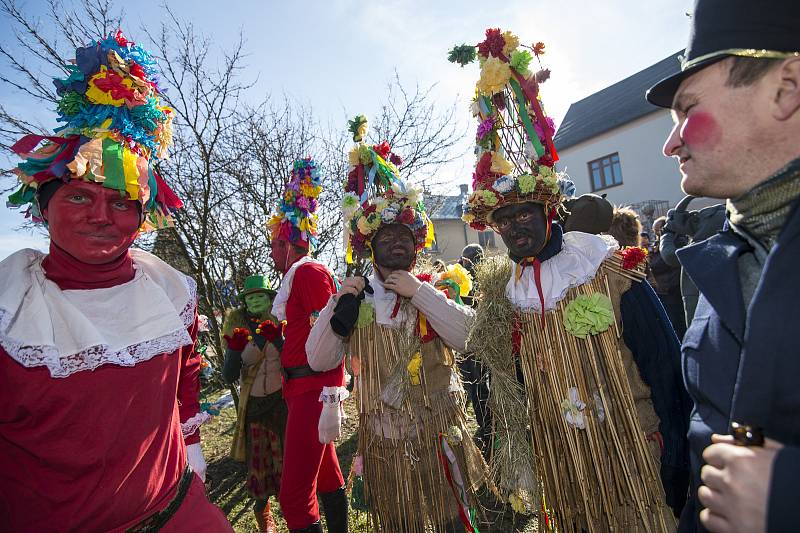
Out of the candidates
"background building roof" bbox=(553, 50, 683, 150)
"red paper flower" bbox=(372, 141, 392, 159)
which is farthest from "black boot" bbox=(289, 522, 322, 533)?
"background building roof" bbox=(553, 50, 683, 150)

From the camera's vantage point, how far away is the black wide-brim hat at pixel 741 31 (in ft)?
3.42

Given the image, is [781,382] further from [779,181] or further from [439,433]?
[439,433]

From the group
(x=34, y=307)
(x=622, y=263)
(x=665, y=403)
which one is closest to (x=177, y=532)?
(x=34, y=307)

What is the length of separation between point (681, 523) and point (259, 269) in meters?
6.46

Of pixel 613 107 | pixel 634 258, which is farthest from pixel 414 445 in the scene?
pixel 613 107

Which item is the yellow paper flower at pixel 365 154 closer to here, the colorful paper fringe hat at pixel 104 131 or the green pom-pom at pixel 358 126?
the green pom-pom at pixel 358 126

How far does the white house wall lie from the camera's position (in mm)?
19797

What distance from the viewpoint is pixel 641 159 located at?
20.7m

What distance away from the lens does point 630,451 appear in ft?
7.23

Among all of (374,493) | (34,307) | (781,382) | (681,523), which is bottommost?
(374,493)

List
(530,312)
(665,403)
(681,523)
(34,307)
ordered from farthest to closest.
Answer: (530,312), (665,403), (34,307), (681,523)

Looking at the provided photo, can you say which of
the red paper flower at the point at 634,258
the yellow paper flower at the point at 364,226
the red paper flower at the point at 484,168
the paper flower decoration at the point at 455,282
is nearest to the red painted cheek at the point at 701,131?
the red paper flower at the point at 634,258

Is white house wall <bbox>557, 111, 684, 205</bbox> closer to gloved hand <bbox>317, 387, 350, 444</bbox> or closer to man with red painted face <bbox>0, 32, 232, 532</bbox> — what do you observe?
gloved hand <bbox>317, 387, 350, 444</bbox>

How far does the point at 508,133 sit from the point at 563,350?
133cm
